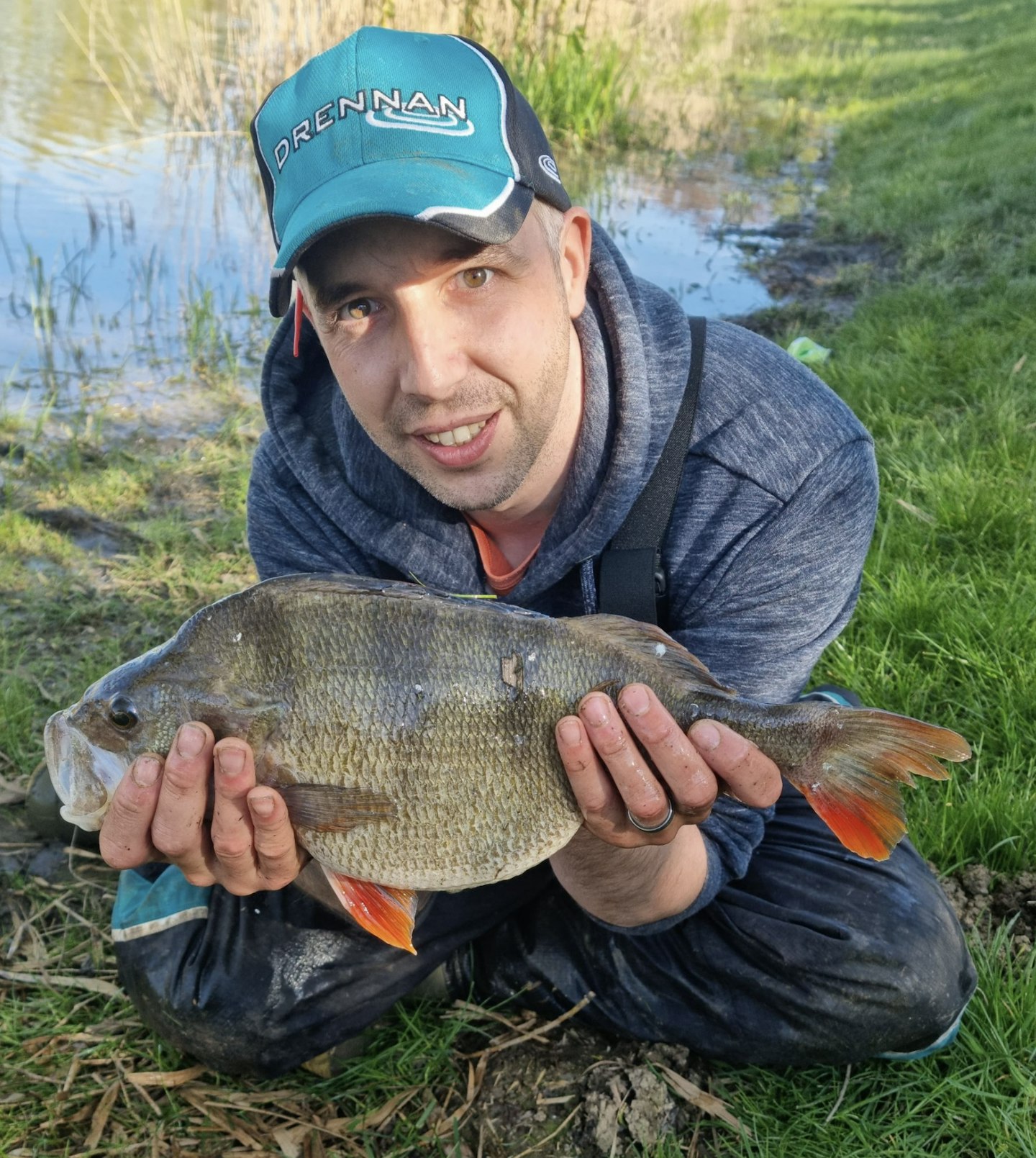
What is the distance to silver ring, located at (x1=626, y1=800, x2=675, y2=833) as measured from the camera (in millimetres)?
1929

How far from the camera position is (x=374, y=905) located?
2047 mm

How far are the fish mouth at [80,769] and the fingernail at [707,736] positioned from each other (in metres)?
1.02

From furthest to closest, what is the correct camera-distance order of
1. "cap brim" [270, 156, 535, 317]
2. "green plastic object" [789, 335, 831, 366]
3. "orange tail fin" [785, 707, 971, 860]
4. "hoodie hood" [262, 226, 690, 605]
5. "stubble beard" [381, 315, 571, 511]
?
1. "green plastic object" [789, 335, 831, 366]
2. "hoodie hood" [262, 226, 690, 605]
3. "stubble beard" [381, 315, 571, 511]
4. "cap brim" [270, 156, 535, 317]
5. "orange tail fin" [785, 707, 971, 860]

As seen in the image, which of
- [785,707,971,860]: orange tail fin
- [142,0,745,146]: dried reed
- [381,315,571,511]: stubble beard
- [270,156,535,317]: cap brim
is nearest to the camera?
[785,707,971,860]: orange tail fin

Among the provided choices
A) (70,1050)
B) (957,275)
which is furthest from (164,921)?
(957,275)

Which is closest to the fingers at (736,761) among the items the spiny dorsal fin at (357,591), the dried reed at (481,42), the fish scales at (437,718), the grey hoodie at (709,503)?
the fish scales at (437,718)

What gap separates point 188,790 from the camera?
1.90 meters

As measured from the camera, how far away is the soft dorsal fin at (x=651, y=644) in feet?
6.20

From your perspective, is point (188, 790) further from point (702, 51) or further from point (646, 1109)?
point (702, 51)

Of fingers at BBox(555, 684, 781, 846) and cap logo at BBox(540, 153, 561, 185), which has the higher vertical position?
cap logo at BBox(540, 153, 561, 185)

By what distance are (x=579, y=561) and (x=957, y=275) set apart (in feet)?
17.3

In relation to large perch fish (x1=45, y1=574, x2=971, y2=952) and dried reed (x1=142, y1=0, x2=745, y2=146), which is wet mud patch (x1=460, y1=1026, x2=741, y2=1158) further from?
dried reed (x1=142, y1=0, x2=745, y2=146)

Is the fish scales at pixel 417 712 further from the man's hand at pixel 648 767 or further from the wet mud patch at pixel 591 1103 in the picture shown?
the wet mud patch at pixel 591 1103

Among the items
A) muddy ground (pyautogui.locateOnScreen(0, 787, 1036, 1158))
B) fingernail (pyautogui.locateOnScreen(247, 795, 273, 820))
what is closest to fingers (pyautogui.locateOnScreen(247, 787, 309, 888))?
fingernail (pyautogui.locateOnScreen(247, 795, 273, 820))
